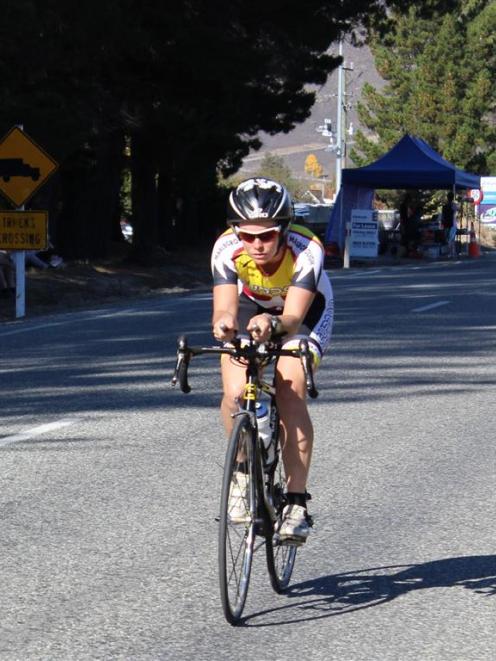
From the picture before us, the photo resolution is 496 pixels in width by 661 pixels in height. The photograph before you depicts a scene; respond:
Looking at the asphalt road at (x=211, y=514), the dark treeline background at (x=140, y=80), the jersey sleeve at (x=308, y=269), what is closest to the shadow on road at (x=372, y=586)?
the asphalt road at (x=211, y=514)

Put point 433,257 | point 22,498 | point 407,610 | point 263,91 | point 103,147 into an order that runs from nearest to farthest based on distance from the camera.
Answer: point 407,610 → point 22,498 → point 103,147 → point 263,91 → point 433,257

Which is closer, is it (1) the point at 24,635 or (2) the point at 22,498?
(1) the point at 24,635

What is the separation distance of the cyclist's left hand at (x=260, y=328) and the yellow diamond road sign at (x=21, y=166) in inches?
671

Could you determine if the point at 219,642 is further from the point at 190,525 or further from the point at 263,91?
the point at 263,91

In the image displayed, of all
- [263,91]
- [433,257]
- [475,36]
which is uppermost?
[475,36]

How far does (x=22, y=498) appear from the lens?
804 centimetres

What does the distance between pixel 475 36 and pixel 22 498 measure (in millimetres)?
83237

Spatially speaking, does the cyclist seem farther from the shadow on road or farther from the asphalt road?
the asphalt road

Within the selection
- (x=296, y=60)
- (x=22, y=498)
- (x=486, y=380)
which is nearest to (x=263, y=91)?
(x=296, y=60)

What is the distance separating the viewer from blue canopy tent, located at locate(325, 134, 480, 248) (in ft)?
133

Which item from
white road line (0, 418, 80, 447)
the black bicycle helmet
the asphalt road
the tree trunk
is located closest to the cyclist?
the black bicycle helmet

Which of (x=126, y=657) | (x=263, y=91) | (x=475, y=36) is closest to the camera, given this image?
(x=126, y=657)

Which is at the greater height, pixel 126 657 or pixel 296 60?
pixel 296 60

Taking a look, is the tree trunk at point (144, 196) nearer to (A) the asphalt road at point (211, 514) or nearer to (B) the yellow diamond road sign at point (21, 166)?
(B) the yellow diamond road sign at point (21, 166)
